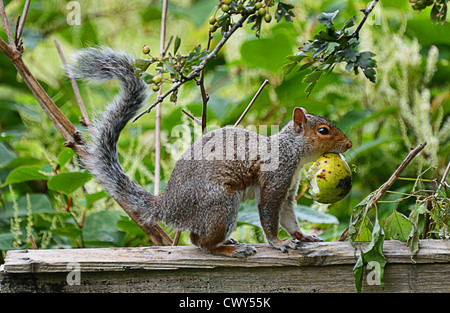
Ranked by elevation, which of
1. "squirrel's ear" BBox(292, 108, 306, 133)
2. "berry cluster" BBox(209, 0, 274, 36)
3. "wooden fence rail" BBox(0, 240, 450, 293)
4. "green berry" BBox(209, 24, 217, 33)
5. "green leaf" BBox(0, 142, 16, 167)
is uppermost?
"berry cluster" BBox(209, 0, 274, 36)

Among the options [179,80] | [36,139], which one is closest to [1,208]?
[36,139]

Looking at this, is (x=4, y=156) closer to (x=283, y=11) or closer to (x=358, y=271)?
(x=283, y=11)

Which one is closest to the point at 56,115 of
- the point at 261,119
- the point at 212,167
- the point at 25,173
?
the point at 25,173

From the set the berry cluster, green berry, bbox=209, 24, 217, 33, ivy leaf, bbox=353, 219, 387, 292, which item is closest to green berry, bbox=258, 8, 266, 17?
the berry cluster

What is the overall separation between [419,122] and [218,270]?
1.14 metres

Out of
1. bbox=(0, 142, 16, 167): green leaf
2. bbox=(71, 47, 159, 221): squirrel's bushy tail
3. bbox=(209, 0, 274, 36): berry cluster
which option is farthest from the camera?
bbox=(0, 142, 16, 167): green leaf

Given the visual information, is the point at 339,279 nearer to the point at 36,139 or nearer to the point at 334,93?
the point at 334,93

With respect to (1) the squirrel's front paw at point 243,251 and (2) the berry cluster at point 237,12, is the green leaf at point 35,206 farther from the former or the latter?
(2) the berry cluster at point 237,12

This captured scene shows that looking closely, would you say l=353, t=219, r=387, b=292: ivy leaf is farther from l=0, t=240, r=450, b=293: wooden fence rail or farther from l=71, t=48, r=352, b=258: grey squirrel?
l=71, t=48, r=352, b=258: grey squirrel

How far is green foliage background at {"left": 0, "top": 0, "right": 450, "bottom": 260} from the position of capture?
2012mm

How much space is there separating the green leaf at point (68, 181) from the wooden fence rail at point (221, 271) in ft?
1.17

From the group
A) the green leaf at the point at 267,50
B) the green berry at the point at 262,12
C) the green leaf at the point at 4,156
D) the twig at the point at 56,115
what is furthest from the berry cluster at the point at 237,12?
the green leaf at the point at 4,156

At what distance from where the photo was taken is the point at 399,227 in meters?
1.51

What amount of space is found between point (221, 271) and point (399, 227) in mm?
490
